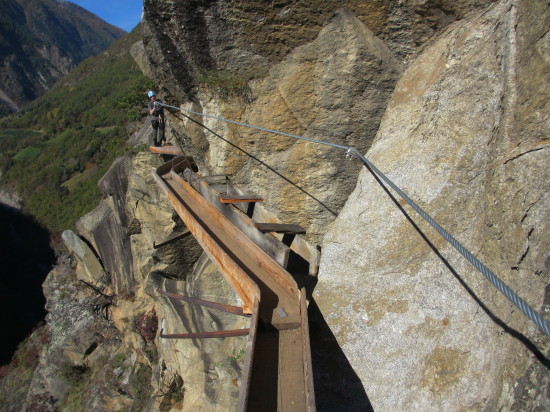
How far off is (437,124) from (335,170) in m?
1.19

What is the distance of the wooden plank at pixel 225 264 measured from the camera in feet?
8.32

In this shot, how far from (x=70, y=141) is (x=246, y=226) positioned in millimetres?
→ 52514

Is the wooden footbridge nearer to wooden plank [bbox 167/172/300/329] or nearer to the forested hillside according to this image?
wooden plank [bbox 167/172/300/329]

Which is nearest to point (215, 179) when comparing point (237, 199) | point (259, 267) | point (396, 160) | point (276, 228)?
point (237, 199)

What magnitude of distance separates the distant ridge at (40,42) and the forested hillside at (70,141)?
4376cm

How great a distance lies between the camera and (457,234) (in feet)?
8.07

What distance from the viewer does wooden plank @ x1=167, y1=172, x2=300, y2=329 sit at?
8.00 feet

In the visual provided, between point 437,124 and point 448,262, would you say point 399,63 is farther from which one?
point 448,262

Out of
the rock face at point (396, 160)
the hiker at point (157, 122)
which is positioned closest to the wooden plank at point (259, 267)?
the rock face at point (396, 160)

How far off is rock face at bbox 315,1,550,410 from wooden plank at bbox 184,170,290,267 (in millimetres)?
621

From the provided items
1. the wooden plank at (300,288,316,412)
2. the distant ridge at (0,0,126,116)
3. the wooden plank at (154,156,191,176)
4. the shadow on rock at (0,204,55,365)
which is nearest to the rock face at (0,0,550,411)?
the wooden plank at (300,288,316,412)

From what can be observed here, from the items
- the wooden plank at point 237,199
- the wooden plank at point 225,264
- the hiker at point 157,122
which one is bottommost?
the wooden plank at point 225,264

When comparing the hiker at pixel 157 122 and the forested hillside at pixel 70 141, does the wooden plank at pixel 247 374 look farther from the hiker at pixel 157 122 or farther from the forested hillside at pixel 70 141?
the forested hillside at pixel 70 141

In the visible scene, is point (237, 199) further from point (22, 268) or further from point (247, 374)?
point (22, 268)
